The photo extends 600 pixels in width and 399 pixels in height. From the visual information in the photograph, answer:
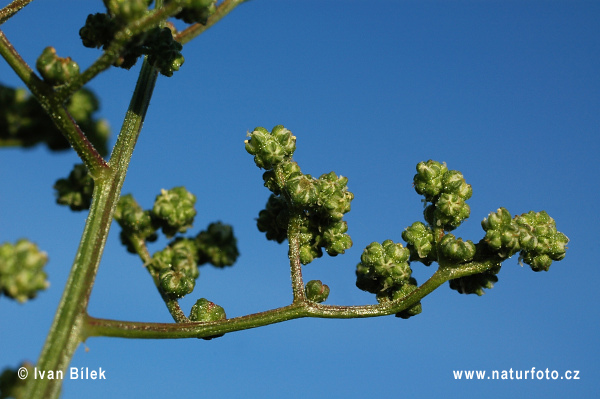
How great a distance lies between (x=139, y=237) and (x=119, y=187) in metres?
1.12

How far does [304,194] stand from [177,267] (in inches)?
47.1

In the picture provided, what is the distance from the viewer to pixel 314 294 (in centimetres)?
487

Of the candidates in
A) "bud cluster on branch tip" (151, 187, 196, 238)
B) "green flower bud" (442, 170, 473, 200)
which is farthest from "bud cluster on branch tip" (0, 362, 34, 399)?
"green flower bud" (442, 170, 473, 200)

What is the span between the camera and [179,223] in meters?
5.64

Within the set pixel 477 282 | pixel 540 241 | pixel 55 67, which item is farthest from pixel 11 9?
pixel 540 241

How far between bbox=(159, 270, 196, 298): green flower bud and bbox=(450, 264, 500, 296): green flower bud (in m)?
2.06

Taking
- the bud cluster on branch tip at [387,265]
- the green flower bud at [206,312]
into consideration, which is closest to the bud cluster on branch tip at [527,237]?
the bud cluster on branch tip at [387,265]

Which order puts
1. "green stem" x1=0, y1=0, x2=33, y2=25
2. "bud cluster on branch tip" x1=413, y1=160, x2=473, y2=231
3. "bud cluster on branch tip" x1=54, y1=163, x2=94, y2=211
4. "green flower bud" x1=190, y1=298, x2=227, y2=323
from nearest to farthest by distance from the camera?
"green stem" x1=0, y1=0, x2=33, y2=25 < "green flower bud" x1=190, y1=298, x2=227, y2=323 < "bud cluster on branch tip" x1=413, y1=160, x2=473, y2=231 < "bud cluster on branch tip" x1=54, y1=163, x2=94, y2=211

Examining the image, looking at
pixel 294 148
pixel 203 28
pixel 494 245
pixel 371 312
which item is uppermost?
pixel 203 28

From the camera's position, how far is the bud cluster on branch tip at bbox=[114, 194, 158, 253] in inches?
219

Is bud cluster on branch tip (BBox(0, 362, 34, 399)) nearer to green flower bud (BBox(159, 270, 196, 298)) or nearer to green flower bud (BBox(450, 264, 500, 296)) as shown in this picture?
green flower bud (BBox(159, 270, 196, 298))

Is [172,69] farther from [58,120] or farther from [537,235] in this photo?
[537,235]

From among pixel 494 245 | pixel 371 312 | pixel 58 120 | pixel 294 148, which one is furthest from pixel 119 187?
pixel 494 245

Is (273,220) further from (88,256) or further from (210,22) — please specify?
(88,256)
